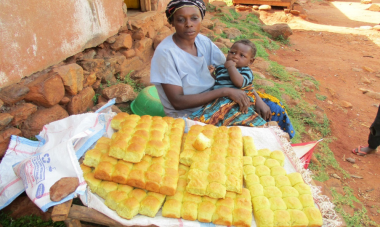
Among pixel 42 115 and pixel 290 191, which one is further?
pixel 42 115

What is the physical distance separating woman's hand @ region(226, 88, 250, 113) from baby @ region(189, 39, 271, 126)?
0.05 metres

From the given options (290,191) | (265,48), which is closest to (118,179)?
(290,191)

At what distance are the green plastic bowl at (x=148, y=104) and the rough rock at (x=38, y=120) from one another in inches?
41.9

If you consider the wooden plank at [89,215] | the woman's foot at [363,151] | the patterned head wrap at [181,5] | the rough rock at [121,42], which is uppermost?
the patterned head wrap at [181,5]

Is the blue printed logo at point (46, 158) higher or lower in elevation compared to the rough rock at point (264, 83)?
higher

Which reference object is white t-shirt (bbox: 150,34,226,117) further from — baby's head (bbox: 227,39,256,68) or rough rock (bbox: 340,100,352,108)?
rough rock (bbox: 340,100,352,108)

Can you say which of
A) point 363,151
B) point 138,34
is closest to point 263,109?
point 138,34

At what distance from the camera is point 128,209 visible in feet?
5.08

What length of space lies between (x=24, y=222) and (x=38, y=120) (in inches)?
37.5

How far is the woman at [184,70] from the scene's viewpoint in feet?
8.07

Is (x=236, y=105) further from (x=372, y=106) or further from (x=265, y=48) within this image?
(x=265, y=48)

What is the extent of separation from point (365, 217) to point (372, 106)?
375 centimetres

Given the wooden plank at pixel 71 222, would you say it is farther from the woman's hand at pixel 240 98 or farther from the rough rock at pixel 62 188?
the woman's hand at pixel 240 98

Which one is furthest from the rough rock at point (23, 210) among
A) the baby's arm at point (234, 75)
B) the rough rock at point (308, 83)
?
the rough rock at point (308, 83)
